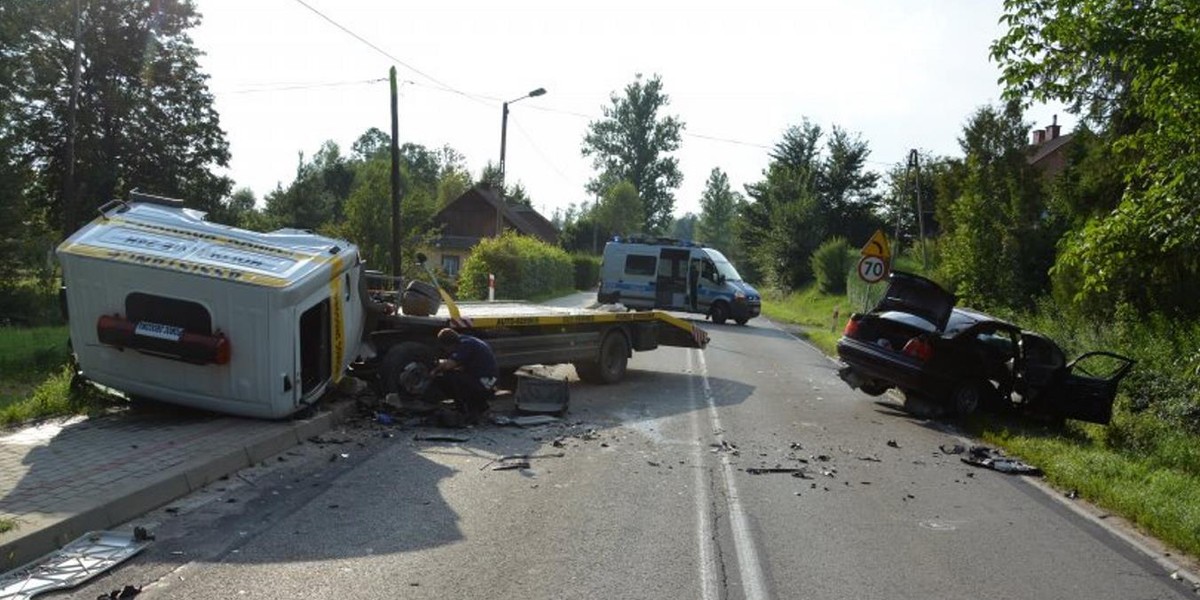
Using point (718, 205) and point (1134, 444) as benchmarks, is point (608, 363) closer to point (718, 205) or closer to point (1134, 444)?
point (1134, 444)

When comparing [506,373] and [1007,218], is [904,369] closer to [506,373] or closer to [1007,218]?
[506,373]

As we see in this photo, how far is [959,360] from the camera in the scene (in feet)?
39.7

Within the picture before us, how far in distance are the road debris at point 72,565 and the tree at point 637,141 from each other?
8436cm

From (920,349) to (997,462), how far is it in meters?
2.69

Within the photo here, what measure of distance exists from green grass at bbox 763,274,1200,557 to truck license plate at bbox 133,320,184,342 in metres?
8.04

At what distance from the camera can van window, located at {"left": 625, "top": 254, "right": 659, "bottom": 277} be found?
29516mm

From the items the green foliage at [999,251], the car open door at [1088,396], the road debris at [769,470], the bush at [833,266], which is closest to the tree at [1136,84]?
the car open door at [1088,396]

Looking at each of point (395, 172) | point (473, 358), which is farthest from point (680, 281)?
point (473, 358)

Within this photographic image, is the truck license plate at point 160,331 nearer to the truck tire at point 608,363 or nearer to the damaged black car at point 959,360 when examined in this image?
the truck tire at point 608,363

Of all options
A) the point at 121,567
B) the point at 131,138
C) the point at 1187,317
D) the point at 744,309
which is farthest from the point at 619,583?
the point at 131,138

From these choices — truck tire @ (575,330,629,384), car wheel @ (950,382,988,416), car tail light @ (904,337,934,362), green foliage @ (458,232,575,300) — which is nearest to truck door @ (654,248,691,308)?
green foliage @ (458,232,575,300)

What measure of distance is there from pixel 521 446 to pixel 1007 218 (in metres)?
19.4

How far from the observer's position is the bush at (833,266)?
45.2m

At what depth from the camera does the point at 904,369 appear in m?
12.2
